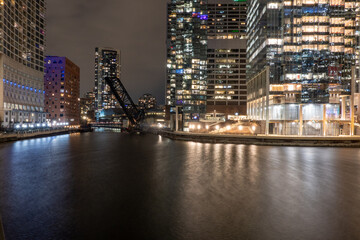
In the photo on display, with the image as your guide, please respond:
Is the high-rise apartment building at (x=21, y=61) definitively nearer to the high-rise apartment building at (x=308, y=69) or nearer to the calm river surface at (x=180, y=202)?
the calm river surface at (x=180, y=202)

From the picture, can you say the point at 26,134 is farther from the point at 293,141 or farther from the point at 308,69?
the point at 308,69

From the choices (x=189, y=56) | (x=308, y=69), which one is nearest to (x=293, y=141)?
(x=308, y=69)

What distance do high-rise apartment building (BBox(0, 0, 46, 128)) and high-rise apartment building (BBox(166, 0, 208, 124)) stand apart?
195 ft

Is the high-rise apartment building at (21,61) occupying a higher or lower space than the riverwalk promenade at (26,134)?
higher

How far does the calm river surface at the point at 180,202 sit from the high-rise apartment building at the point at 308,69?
106ft

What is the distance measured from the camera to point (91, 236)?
33.9 feet

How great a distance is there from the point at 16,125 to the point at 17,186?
6891 centimetres

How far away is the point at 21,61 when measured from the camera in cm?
8819

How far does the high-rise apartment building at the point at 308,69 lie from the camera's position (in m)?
56.0

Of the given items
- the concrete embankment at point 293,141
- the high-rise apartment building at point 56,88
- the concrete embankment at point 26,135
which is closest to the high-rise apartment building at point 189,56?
the concrete embankment at point 26,135

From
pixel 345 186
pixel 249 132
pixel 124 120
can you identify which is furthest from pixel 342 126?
pixel 124 120

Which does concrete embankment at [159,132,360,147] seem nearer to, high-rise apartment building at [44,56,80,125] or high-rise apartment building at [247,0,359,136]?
high-rise apartment building at [247,0,359,136]

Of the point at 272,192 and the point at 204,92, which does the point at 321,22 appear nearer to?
the point at 272,192

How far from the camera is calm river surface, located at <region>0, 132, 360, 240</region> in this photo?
428 inches
